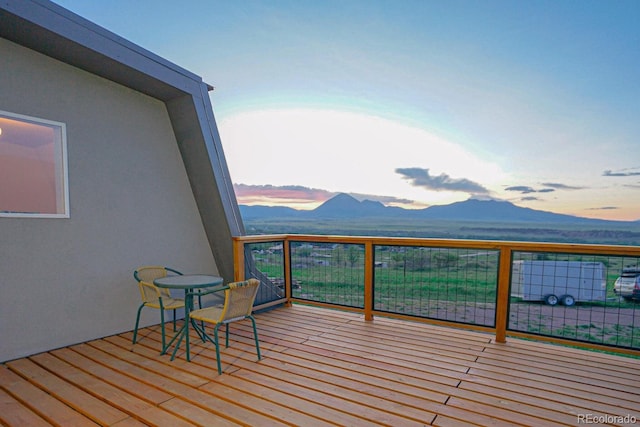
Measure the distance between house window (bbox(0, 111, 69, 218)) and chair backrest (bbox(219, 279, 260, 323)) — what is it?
6.98 feet

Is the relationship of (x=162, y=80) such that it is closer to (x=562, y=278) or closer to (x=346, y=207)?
(x=562, y=278)

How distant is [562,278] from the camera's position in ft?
10.2

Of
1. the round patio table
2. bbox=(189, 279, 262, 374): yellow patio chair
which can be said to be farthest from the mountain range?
bbox=(189, 279, 262, 374): yellow patio chair

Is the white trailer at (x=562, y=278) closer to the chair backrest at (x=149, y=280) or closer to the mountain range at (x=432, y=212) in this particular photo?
the chair backrest at (x=149, y=280)

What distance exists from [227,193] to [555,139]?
685cm

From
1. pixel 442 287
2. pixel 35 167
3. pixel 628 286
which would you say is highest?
pixel 35 167

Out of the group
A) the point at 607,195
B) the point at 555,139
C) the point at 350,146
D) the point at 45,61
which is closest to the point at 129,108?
the point at 45,61

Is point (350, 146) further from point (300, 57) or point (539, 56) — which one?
point (539, 56)

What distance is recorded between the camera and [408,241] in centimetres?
352

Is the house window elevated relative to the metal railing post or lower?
elevated

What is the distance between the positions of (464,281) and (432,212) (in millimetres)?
6502

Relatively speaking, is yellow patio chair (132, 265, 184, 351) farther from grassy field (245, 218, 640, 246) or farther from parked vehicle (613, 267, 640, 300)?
parked vehicle (613, 267, 640, 300)

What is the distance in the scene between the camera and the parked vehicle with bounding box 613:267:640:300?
3.00 m

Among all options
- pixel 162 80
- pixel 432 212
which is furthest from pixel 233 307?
pixel 432 212
